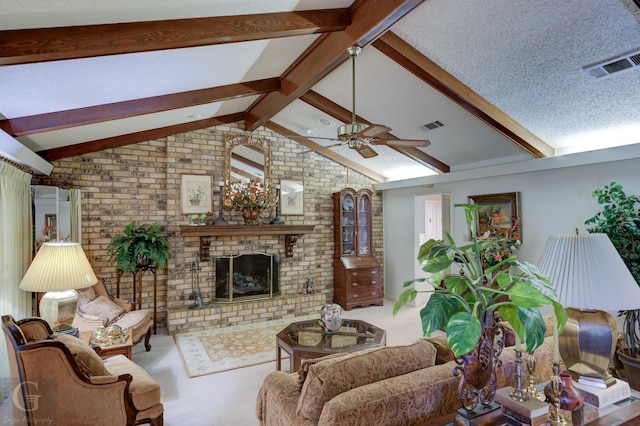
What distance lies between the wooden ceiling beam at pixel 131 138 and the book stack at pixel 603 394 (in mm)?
5174

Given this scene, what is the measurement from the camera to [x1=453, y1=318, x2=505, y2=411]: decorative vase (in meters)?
1.22

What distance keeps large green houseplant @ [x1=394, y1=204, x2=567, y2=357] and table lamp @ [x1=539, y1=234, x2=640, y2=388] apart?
27cm

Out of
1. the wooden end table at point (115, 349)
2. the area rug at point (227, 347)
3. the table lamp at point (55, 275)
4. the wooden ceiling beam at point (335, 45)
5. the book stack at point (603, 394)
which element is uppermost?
the wooden ceiling beam at point (335, 45)

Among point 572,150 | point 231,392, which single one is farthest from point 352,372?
point 572,150

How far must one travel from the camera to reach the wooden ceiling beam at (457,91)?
327 centimetres

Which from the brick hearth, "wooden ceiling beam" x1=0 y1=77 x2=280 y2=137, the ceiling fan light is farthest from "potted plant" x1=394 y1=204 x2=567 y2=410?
the brick hearth

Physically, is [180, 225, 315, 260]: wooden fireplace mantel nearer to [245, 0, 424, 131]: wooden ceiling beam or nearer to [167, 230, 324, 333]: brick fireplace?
[167, 230, 324, 333]: brick fireplace

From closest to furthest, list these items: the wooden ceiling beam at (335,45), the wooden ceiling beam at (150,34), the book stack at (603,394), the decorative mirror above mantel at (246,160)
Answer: the book stack at (603,394) < the wooden ceiling beam at (150,34) < the wooden ceiling beam at (335,45) < the decorative mirror above mantel at (246,160)

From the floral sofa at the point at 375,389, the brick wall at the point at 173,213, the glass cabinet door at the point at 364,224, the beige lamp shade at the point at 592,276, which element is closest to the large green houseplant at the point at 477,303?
the beige lamp shade at the point at 592,276

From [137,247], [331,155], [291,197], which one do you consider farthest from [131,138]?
[331,155]

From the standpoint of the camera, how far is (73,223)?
4367mm

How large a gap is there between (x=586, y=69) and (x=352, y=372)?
315 centimetres

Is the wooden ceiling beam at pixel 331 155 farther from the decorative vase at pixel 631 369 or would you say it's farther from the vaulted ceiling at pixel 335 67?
the decorative vase at pixel 631 369

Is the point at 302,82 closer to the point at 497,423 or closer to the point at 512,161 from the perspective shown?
the point at 512,161
